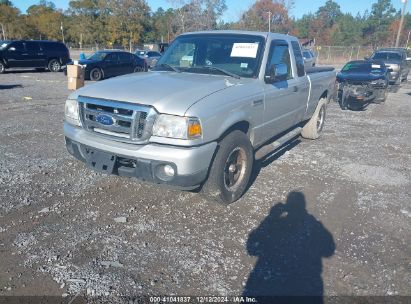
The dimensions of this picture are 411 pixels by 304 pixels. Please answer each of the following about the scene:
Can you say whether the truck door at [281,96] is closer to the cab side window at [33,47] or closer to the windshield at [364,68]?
the windshield at [364,68]

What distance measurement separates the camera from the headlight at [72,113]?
3977mm

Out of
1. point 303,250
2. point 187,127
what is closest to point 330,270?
point 303,250

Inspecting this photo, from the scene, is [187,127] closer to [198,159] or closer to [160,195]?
[198,159]

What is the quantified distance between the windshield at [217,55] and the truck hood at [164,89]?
0.26 meters

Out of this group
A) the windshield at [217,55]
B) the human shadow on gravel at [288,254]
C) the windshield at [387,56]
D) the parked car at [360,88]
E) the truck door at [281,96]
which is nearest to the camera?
the human shadow on gravel at [288,254]

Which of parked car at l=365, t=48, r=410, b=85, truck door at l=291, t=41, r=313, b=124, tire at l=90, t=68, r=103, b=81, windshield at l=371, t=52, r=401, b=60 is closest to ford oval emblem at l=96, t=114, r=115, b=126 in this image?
truck door at l=291, t=41, r=313, b=124

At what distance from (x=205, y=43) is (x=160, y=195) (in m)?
2.26

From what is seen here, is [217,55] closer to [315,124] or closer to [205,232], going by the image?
[205,232]

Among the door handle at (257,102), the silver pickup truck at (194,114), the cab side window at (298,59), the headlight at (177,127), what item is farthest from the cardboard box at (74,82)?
the headlight at (177,127)

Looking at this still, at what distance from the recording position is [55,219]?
3736 mm

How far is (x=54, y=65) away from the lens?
21.1 meters

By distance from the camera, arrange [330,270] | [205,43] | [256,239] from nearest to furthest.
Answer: [330,270]
[256,239]
[205,43]

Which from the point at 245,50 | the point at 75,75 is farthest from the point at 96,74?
the point at 245,50

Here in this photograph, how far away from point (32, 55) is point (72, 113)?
18494 millimetres
